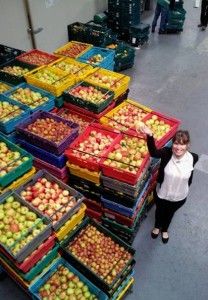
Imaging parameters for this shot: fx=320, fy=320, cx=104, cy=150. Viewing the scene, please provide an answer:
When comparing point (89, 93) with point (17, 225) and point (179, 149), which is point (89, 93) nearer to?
point (179, 149)

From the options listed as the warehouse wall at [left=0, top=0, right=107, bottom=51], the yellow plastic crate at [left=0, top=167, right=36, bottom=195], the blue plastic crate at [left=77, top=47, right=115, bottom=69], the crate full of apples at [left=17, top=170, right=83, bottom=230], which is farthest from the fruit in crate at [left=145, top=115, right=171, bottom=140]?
the warehouse wall at [left=0, top=0, right=107, bottom=51]

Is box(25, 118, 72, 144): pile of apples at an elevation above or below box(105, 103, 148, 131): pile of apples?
above

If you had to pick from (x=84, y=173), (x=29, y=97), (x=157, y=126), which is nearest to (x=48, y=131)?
(x=84, y=173)

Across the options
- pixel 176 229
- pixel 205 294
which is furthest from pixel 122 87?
pixel 205 294

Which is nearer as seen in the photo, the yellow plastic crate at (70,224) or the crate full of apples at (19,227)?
the crate full of apples at (19,227)

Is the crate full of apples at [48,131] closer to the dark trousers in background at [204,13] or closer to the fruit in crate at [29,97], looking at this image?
the fruit in crate at [29,97]

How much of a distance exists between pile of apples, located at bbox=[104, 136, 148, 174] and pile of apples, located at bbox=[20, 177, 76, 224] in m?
0.64

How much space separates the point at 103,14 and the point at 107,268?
25.8ft

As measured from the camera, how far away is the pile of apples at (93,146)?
3949 mm

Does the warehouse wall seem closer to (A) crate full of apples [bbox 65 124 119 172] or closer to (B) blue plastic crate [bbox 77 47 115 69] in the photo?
(B) blue plastic crate [bbox 77 47 115 69]

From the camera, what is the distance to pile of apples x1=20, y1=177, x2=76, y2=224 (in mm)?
3559

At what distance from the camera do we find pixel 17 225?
11.2 ft

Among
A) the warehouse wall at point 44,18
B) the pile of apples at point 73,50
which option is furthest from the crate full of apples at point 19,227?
the warehouse wall at point 44,18

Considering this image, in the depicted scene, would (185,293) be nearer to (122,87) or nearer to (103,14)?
(122,87)
